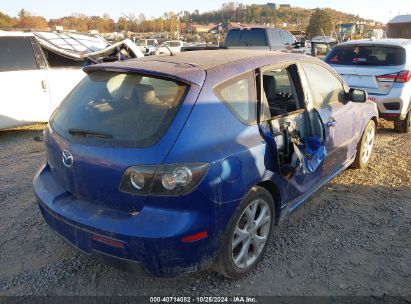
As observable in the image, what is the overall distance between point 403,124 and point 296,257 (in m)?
4.84

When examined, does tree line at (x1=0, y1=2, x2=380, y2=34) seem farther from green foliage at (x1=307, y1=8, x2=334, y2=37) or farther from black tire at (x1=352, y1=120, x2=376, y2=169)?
black tire at (x1=352, y1=120, x2=376, y2=169)

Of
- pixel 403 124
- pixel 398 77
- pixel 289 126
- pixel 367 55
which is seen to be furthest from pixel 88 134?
pixel 403 124

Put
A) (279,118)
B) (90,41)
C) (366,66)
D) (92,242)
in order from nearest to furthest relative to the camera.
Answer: (92,242) < (279,118) < (366,66) < (90,41)

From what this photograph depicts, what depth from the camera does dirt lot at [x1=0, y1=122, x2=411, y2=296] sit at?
2.74m

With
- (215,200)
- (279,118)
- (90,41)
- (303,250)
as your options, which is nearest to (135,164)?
(215,200)

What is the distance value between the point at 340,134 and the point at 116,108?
241 cm

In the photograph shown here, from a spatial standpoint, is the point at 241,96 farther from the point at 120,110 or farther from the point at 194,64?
the point at 120,110

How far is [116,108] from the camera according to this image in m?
2.63

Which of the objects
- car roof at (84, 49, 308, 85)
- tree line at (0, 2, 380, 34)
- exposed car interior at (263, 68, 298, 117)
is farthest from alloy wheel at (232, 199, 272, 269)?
tree line at (0, 2, 380, 34)

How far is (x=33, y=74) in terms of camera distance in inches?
266

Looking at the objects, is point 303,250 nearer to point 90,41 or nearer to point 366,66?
point 366,66

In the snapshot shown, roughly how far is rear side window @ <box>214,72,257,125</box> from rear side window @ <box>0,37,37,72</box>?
5.24 metres

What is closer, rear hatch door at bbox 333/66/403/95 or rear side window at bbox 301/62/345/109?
rear side window at bbox 301/62/345/109

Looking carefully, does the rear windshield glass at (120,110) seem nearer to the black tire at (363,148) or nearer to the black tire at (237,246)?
the black tire at (237,246)
